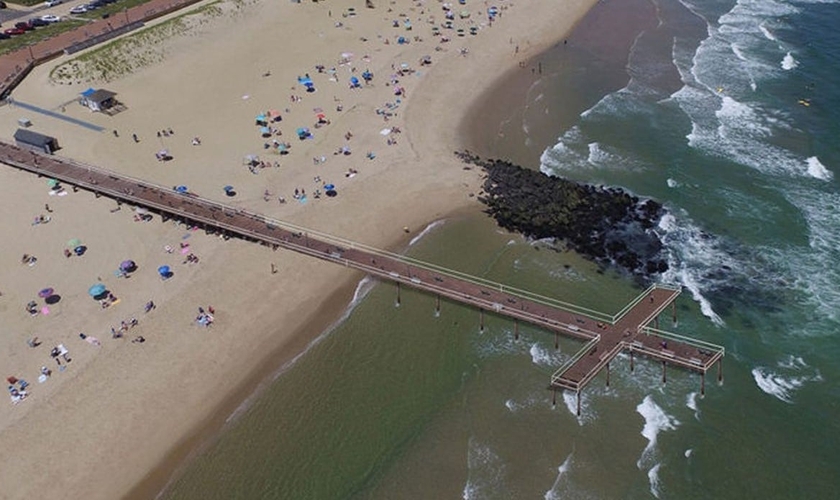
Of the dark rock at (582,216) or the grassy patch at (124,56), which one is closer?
the dark rock at (582,216)

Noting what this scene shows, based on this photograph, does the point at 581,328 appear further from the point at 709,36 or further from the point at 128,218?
the point at 709,36

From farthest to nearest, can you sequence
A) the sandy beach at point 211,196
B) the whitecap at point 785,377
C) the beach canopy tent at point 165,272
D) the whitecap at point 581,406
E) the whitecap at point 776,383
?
the beach canopy tent at point 165,272 → the whitecap at point 785,377 → the whitecap at point 776,383 → the whitecap at point 581,406 → the sandy beach at point 211,196

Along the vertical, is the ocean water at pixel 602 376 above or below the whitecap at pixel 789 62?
above

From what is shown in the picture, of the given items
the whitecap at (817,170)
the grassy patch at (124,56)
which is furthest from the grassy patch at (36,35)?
the whitecap at (817,170)

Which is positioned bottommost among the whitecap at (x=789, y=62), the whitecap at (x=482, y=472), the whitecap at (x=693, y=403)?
the whitecap at (x=789, y=62)

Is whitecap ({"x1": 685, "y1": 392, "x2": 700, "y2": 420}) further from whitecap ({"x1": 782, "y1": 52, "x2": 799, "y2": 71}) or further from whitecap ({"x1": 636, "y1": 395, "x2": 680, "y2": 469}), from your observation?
whitecap ({"x1": 782, "y1": 52, "x2": 799, "y2": 71})

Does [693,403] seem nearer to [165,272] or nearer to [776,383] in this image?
[776,383]

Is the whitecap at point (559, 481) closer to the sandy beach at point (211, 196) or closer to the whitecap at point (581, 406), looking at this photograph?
the whitecap at point (581, 406)
